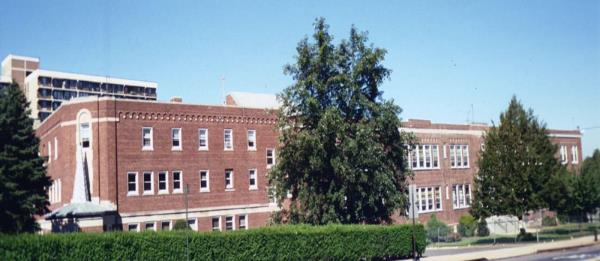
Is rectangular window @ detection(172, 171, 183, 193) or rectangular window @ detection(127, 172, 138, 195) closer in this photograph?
rectangular window @ detection(127, 172, 138, 195)

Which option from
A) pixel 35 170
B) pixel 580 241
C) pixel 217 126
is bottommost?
pixel 580 241

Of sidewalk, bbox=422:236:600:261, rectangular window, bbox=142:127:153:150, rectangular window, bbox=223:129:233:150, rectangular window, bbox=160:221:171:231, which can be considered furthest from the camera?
rectangular window, bbox=223:129:233:150

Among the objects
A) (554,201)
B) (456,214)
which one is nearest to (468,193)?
(456,214)

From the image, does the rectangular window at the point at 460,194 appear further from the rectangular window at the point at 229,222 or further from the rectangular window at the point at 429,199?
the rectangular window at the point at 229,222

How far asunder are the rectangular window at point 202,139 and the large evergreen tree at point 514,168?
2168 centimetres

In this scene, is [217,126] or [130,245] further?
[217,126]

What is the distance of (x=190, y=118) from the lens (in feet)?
150

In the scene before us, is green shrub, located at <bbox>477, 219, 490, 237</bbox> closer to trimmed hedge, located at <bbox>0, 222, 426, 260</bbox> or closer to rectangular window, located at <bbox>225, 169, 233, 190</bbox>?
trimmed hedge, located at <bbox>0, 222, 426, 260</bbox>

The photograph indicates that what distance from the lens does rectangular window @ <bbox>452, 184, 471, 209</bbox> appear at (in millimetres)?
63416

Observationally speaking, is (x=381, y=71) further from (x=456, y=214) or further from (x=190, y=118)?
(x=456, y=214)

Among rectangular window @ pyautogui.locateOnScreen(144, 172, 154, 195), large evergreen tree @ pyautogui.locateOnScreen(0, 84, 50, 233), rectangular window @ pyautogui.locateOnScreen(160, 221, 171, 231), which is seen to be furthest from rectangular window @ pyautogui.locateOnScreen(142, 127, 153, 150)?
large evergreen tree @ pyautogui.locateOnScreen(0, 84, 50, 233)

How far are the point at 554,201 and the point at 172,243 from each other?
31.3 meters

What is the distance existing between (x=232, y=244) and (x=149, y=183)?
59.8 ft

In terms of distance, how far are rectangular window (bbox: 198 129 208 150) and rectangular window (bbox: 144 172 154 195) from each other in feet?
15.7
